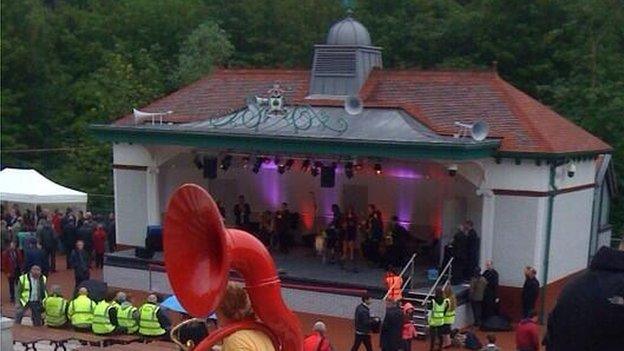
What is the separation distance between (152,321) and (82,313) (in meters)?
1.39

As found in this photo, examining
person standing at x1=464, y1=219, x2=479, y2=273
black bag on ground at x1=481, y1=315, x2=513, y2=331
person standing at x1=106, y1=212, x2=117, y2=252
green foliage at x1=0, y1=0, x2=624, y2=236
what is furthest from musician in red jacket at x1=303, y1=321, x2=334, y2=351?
green foliage at x1=0, y1=0, x2=624, y2=236

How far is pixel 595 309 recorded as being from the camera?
136 inches

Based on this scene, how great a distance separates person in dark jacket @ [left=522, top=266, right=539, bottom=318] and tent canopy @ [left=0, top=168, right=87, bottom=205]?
431 inches

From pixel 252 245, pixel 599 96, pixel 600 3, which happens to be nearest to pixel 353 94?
pixel 599 96

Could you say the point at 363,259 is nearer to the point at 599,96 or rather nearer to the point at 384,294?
the point at 384,294

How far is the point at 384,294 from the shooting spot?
18.1m

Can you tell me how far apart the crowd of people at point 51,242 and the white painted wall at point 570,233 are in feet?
35.0

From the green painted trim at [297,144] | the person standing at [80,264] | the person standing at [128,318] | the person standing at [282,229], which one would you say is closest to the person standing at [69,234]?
the green painted trim at [297,144]

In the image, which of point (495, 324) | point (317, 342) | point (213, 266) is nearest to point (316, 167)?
point (495, 324)

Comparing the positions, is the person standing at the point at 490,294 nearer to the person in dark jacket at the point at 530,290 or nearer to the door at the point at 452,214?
the person in dark jacket at the point at 530,290

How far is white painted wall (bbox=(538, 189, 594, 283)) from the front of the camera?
19625 millimetres

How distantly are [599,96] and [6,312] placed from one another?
21077mm

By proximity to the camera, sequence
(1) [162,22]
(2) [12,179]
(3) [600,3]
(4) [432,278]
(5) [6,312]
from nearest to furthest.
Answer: (5) [6,312]
(4) [432,278]
(2) [12,179]
(3) [600,3]
(1) [162,22]

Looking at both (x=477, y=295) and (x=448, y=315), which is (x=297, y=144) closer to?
(x=477, y=295)
